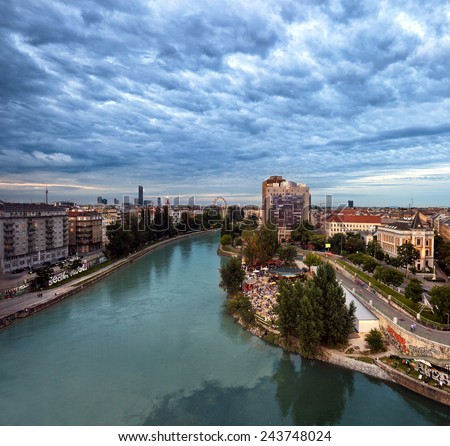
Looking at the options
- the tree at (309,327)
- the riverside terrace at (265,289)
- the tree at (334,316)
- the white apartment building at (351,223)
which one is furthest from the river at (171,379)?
the white apartment building at (351,223)

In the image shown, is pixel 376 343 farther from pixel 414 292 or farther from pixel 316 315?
pixel 414 292

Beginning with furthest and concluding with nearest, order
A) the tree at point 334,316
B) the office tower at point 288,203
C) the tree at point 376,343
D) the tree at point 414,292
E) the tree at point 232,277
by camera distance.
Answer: the office tower at point 288,203 → the tree at point 232,277 → the tree at point 414,292 → the tree at point 334,316 → the tree at point 376,343

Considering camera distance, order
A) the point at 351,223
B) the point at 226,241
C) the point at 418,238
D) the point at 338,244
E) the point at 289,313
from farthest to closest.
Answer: the point at 351,223 → the point at 226,241 → the point at 338,244 → the point at 418,238 → the point at 289,313

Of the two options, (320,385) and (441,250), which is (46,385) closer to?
(320,385)

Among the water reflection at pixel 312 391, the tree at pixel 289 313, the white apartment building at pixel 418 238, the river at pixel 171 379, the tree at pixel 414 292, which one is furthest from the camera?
the white apartment building at pixel 418 238

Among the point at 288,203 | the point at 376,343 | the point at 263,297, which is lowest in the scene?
the point at 263,297

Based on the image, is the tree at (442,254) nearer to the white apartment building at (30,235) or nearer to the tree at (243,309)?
the tree at (243,309)

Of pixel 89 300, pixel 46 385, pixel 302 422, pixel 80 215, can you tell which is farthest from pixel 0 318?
pixel 80 215

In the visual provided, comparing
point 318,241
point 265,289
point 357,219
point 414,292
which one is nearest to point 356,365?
point 414,292

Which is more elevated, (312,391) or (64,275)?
(64,275)
